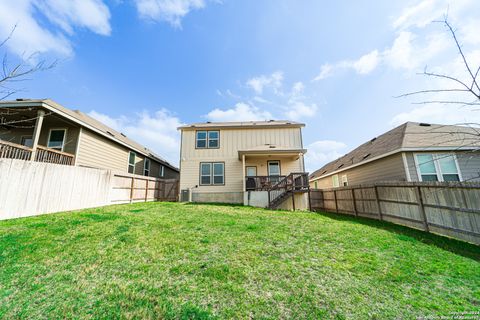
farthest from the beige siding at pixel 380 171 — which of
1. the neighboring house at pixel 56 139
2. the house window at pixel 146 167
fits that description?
the house window at pixel 146 167

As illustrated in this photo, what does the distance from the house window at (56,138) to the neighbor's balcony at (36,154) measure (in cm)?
142

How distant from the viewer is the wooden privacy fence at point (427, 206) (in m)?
4.98

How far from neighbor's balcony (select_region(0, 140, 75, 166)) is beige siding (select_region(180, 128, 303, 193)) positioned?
6.41 meters

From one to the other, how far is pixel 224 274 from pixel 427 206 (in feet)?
23.2

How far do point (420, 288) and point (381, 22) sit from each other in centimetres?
478

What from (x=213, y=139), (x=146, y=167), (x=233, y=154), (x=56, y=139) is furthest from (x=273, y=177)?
(x=56, y=139)

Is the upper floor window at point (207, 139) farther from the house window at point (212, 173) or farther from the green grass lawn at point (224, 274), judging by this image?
the green grass lawn at point (224, 274)

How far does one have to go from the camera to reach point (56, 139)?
1013cm

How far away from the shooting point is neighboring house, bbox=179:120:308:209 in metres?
13.3

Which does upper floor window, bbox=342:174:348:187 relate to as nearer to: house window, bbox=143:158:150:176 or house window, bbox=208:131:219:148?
house window, bbox=208:131:219:148

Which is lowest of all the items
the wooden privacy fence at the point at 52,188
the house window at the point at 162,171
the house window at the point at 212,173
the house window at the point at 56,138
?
the wooden privacy fence at the point at 52,188

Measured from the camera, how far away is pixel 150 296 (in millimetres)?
2500

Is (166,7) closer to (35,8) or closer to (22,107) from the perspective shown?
(35,8)

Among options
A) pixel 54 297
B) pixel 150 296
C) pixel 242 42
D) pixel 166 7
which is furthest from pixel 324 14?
pixel 54 297
